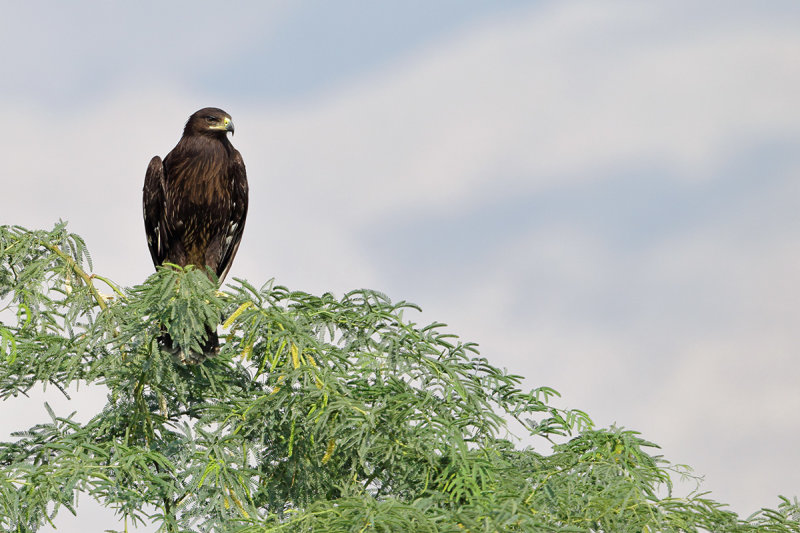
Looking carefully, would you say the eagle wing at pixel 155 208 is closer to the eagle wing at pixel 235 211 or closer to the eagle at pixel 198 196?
the eagle at pixel 198 196

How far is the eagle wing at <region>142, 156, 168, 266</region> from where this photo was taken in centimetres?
720

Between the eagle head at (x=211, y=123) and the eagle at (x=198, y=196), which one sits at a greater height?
the eagle head at (x=211, y=123)

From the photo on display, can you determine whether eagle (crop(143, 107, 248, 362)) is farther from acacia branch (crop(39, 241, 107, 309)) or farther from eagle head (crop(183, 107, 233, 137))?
acacia branch (crop(39, 241, 107, 309))

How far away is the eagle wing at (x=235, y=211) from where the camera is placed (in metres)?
7.39

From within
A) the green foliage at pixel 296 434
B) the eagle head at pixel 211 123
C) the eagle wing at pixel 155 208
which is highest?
the eagle head at pixel 211 123

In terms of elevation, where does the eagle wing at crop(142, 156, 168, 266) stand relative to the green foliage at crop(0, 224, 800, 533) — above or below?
above

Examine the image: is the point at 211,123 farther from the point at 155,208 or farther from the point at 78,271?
the point at 78,271

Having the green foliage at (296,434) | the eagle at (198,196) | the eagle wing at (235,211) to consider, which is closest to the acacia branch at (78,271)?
the green foliage at (296,434)

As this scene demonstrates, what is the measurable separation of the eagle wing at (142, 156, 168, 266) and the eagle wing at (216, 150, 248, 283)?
1.57 ft

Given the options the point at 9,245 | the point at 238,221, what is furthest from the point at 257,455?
the point at 238,221

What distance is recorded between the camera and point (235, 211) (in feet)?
24.4

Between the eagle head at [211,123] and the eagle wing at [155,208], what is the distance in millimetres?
416

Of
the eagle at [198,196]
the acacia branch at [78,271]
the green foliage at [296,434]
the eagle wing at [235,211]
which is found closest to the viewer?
the green foliage at [296,434]

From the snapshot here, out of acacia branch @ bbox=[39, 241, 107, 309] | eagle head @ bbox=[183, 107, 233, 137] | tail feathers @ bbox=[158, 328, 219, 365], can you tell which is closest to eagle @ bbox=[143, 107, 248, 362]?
eagle head @ bbox=[183, 107, 233, 137]
